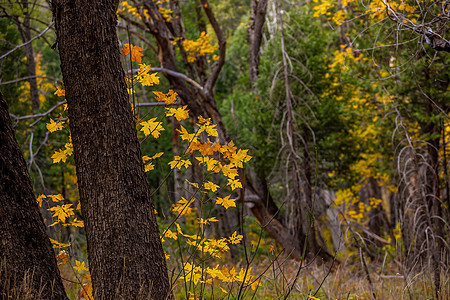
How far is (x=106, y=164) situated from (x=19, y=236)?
1.79 ft

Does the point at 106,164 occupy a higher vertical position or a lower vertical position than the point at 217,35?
lower

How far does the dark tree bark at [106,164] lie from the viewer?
88.6 inches

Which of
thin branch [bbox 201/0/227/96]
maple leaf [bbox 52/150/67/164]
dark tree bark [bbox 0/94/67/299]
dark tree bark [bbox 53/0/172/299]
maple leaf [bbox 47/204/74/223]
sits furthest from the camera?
thin branch [bbox 201/0/227/96]

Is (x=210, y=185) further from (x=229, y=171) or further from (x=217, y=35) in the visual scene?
(x=217, y=35)

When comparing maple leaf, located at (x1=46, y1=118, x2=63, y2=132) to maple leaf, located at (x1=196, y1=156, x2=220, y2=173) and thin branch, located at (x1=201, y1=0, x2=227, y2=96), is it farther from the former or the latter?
thin branch, located at (x1=201, y1=0, x2=227, y2=96)

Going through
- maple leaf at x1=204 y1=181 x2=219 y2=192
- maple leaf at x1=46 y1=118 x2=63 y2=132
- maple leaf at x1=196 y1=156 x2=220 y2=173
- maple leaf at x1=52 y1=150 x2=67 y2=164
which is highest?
maple leaf at x1=46 y1=118 x2=63 y2=132

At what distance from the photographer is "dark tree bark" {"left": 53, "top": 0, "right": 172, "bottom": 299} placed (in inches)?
88.6

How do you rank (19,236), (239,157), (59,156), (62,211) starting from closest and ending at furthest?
(19,236), (239,157), (59,156), (62,211)

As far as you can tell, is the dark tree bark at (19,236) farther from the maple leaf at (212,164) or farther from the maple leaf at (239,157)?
the maple leaf at (239,157)

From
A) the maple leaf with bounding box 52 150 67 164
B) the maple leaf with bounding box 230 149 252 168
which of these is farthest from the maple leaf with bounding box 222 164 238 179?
the maple leaf with bounding box 52 150 67 164

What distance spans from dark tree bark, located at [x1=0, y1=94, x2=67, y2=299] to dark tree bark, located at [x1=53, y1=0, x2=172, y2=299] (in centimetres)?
22

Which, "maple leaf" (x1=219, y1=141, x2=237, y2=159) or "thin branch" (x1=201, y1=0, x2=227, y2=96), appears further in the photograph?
"thin branch" (x1=201, y1=0, x2=227, y2=96)

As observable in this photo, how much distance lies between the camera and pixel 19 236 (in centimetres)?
218

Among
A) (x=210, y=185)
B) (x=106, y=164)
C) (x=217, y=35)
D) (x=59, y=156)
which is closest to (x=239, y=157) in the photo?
(x=210, y=185)
